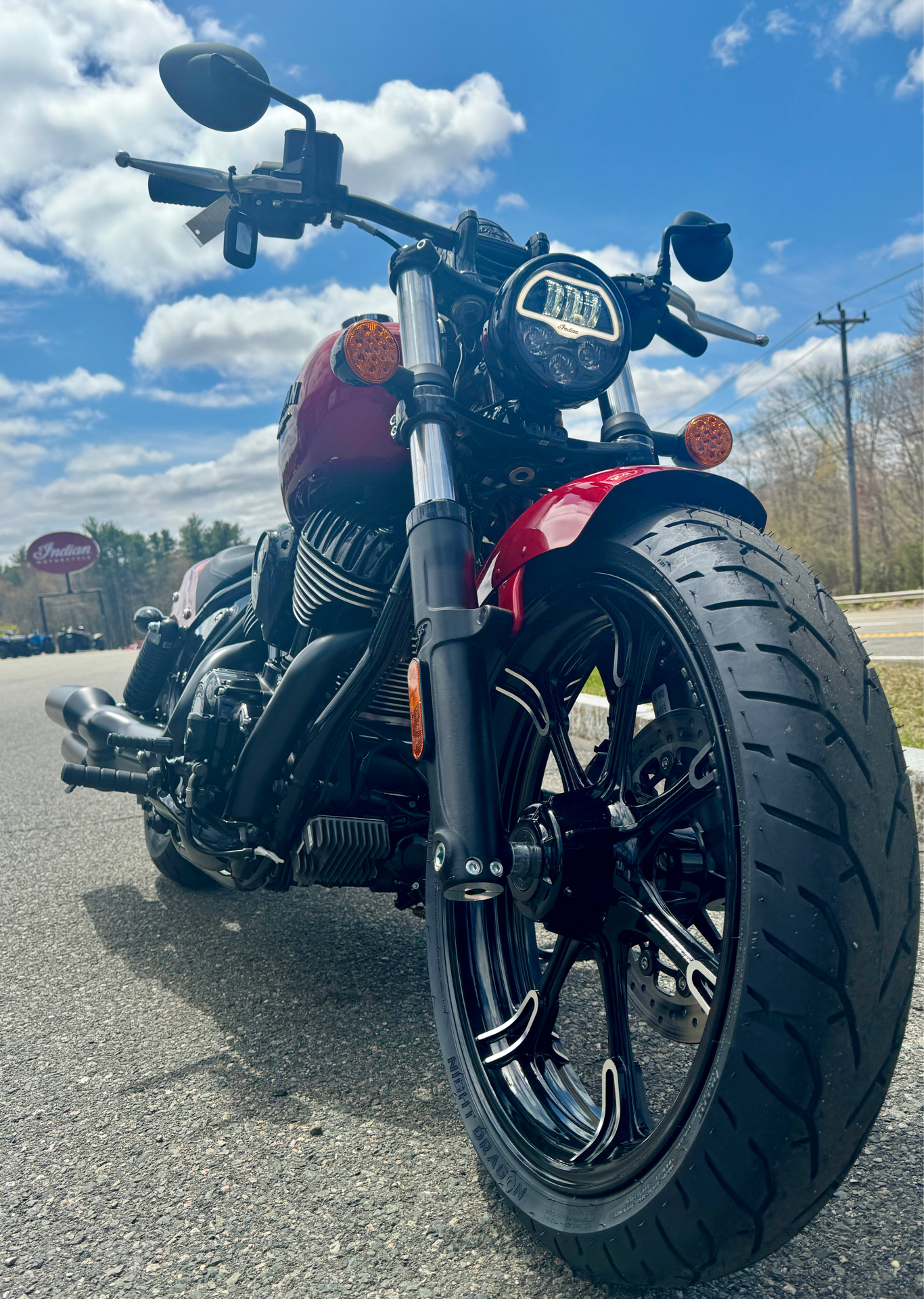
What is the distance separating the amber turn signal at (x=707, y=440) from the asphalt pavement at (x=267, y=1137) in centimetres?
144

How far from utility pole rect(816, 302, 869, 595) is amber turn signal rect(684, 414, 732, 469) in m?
28.9

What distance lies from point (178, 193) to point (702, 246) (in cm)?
132

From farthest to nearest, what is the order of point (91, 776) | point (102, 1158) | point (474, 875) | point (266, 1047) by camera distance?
point (91, 776), point (266, 1047), point (102, 1158), point (474, 875)

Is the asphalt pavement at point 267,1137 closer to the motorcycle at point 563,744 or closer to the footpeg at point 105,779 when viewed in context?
the motorcycle at point 563,744

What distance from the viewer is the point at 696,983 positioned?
127 centimetres

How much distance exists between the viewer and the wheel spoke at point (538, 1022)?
1.63 metres

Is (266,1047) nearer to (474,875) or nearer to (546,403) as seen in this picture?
(474,875)

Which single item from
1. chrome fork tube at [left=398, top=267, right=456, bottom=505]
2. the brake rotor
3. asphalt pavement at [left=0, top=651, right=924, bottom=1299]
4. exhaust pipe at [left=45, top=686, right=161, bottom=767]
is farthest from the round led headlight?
exhaust pipe at [left=45, top=686, right=161, bottom=767]

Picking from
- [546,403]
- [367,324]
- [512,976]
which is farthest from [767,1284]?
[367,324]

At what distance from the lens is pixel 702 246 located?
2076 millimetres

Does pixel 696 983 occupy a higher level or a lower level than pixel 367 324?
lower

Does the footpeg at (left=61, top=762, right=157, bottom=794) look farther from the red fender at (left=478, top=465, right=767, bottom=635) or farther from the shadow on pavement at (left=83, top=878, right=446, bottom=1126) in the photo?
the red fender at (left=478, top=465, right=767, bottom=635)

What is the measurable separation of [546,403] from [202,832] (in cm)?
158

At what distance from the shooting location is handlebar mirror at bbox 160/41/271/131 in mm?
1766
